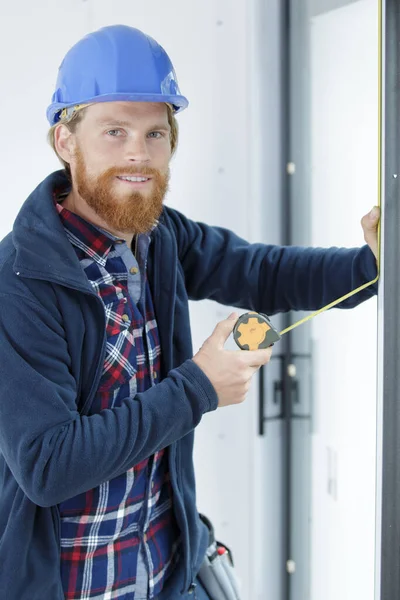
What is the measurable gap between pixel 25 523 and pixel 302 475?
0.90 m

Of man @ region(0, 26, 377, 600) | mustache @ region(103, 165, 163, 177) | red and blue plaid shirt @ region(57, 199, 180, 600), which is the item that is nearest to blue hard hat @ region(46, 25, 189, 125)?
man @ region(0, 26, 377, 600)

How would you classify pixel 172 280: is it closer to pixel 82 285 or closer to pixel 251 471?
pixel 82 285

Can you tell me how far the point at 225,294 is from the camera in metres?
1.45

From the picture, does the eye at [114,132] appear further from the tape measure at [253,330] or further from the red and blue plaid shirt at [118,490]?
the tape measure at [253,330]

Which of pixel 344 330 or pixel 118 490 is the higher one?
pixel 344 330

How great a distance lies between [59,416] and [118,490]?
0.24m

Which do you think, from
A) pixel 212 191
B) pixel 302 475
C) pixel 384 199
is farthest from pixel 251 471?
pixel 384 199

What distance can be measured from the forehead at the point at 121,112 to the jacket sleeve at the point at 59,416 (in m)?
0.34

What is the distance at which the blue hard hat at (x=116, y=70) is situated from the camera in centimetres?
114

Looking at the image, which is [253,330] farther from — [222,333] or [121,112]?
[121,112]

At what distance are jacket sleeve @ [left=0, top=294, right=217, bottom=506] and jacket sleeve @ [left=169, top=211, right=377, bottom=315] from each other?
0.35m

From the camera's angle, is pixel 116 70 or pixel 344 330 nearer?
pixel 116 70

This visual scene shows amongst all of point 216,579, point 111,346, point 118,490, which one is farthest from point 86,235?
point 216,579

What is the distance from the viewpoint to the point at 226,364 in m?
1.08
